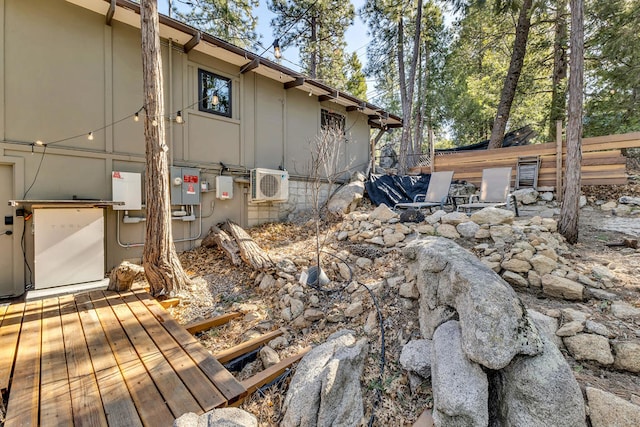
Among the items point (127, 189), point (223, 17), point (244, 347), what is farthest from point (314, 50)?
point (244, 347)

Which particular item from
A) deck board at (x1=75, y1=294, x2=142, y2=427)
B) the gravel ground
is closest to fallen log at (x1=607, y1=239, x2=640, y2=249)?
the gravel ground

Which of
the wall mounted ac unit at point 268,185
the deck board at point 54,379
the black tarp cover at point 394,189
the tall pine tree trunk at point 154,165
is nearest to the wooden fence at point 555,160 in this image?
the black tarp cover at point 394,189

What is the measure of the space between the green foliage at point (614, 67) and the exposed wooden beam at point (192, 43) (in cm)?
981

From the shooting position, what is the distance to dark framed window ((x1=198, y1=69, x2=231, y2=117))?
563cm

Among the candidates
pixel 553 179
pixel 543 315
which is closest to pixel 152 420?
pixel 543 315

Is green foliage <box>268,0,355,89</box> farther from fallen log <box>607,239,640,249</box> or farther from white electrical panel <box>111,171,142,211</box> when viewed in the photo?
fallen log <box>607,239,640,249</box>

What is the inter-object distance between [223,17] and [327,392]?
10.3 metres

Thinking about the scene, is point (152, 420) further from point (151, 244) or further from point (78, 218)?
point (78, 218)

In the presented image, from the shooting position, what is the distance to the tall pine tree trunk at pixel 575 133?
3859 millimetres

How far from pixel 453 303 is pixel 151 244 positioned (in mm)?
3678

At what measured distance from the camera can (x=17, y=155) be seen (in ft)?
12.5

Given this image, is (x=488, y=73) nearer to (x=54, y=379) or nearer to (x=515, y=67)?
(x=515, y=67)

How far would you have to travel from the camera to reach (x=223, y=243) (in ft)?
16.0

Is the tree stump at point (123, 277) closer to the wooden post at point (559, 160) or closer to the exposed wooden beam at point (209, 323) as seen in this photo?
the exposed wooden beam at point (209, 323)
